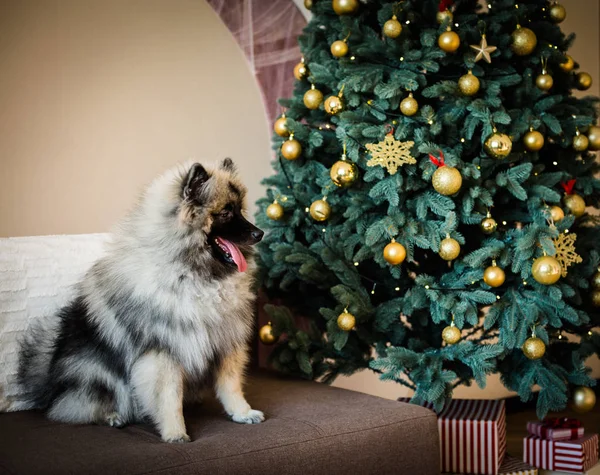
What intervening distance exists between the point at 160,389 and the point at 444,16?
5.39ft

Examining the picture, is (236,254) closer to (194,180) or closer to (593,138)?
(194,180)

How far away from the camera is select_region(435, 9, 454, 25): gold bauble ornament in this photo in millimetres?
2413

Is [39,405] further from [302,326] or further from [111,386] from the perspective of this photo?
[302,326]

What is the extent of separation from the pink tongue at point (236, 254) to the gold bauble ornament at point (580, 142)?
4.87 ft

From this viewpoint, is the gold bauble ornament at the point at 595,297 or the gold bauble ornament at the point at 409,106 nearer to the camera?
the gold bauble ornament at the point at 409,106

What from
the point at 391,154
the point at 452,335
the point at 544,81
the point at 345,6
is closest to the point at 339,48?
the point at 345,6

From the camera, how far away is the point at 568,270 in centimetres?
255

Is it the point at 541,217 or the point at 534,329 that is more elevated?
the point at 541,217

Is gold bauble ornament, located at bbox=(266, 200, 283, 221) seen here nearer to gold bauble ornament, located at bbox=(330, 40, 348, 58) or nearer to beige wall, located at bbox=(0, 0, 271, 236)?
gold bauble ornament, located at bbox=(330, 40, 348, 58)

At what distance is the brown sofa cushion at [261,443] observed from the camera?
1605 millimetres

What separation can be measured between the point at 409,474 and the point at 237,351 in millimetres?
628

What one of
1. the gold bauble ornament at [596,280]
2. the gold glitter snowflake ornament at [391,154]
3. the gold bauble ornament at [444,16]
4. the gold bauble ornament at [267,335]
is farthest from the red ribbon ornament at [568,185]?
the gold bauble ornament at [267,335]

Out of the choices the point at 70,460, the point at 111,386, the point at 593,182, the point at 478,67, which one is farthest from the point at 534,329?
the point at 70,460

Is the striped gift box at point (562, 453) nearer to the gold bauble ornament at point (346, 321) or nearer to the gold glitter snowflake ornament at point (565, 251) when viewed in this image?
the gold glitter snowflake ornament at point (565, 251)
